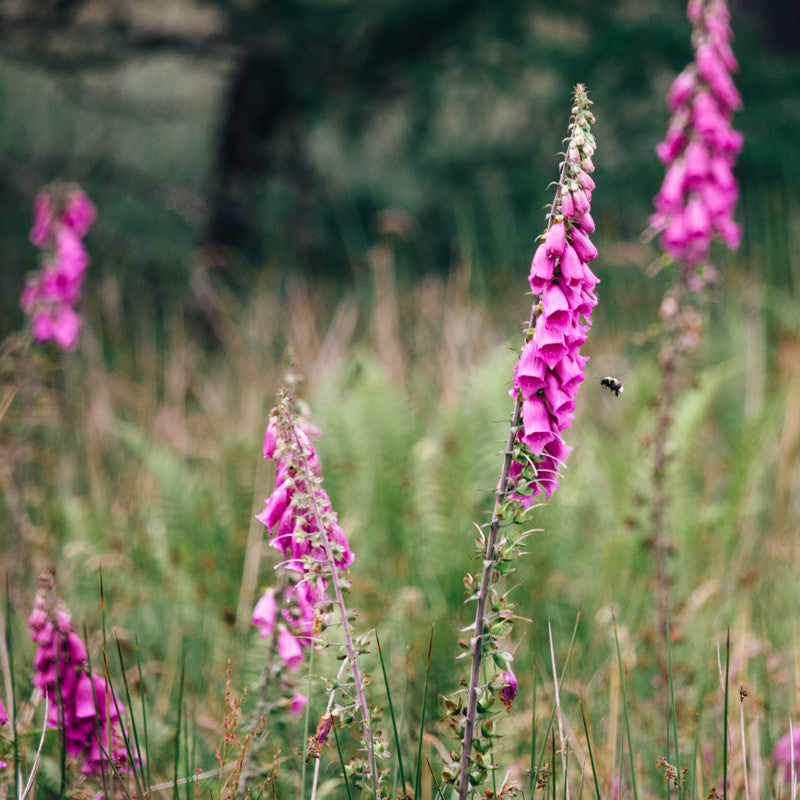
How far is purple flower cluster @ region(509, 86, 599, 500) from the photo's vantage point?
1.02m

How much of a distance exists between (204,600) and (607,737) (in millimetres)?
1191

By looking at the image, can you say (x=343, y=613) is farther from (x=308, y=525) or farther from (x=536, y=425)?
(x=536, y=425)

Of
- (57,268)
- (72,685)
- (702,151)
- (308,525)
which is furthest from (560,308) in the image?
(57,268)

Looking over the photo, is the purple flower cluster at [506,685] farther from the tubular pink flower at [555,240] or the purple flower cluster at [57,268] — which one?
the purple flower cluster at [57,268]

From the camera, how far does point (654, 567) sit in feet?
9.11

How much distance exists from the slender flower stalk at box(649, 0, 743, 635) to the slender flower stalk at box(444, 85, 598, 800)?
45.3 inches

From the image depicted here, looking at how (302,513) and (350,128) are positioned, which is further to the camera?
(350,128)

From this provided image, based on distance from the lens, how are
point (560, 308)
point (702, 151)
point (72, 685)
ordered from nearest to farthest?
point (560, 308), point (72, 685), point (702, 151)

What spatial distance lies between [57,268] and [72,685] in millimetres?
1578

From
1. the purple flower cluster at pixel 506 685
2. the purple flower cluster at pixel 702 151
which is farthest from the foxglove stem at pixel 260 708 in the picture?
the purple flower cluster at pixel 702 151

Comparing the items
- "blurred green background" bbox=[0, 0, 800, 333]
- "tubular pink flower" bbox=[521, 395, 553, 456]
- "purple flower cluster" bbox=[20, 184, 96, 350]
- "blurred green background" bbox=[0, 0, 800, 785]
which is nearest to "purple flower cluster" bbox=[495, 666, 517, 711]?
"tubular pink flower" bbox=[521, 395, 553, 456]

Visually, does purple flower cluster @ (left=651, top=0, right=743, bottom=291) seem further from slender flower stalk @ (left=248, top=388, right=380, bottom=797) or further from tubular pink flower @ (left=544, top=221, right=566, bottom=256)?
slender flower stalk @ (left=248, top=388, right=380, bottom=797)

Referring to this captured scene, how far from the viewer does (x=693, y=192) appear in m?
2.27

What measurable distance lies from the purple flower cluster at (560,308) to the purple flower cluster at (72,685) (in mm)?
700
